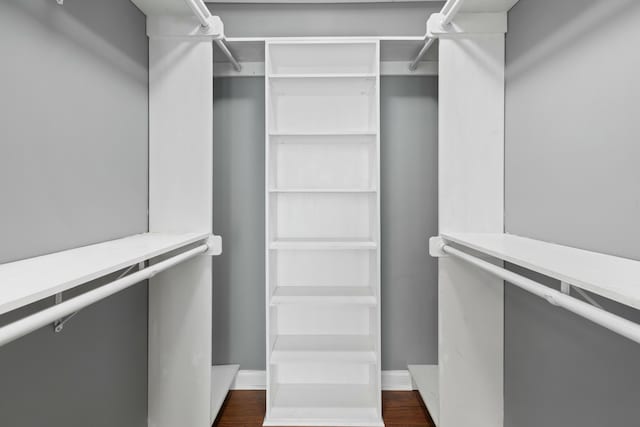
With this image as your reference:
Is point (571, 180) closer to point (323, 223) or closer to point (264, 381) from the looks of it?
point (323, 223)

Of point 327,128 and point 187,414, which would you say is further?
point 327,128

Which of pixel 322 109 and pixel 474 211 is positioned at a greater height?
pixel 322 109

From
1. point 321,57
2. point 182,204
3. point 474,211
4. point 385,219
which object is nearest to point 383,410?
point 385,219

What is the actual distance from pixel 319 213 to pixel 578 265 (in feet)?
4.84

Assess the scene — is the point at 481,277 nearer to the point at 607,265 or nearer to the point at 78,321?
the point at 607,265

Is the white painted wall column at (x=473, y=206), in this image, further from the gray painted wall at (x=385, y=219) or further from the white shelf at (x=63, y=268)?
the white shelf at (x=63, y=268)

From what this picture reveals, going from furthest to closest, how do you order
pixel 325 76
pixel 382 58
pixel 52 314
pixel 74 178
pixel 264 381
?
pixel 264 381 → pixel 382 58 → pixel 325 76 → pixel 74 178 → pixel 52 314

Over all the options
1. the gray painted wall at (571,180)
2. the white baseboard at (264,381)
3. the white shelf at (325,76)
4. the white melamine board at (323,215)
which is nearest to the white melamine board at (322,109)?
the white shelf at (325,76)

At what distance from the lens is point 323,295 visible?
2088 mm

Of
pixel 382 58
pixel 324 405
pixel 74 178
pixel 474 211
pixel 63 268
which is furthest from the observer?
pixel 382 58

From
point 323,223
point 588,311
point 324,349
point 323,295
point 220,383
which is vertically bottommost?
point 220,383

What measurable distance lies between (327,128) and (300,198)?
1.44 ft

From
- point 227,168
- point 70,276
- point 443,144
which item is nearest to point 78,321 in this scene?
point 70,276

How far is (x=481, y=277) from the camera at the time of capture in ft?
5.85
